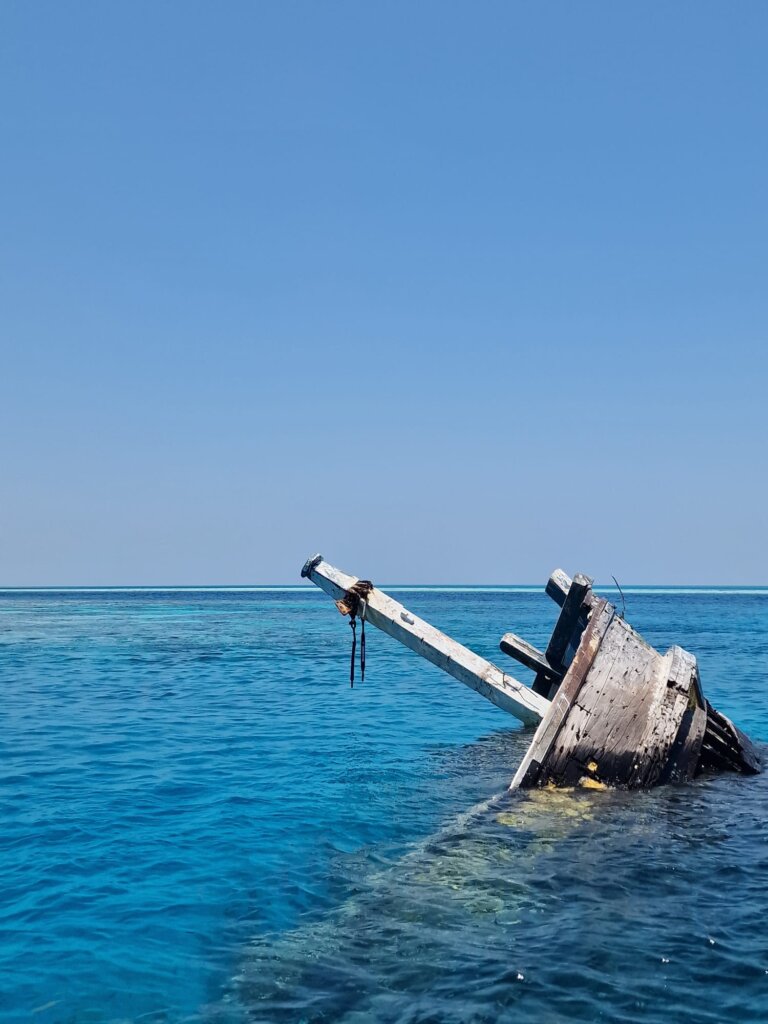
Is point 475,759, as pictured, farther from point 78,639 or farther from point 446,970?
point 78,639

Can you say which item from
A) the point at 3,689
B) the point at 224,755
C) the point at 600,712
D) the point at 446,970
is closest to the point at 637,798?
the point at 600,712

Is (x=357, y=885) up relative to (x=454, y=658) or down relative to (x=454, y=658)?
down

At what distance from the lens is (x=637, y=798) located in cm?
859

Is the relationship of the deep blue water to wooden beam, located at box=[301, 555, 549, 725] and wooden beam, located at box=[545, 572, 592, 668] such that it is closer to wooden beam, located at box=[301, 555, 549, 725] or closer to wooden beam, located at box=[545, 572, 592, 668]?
wooden beam, located at box=[301, 555, 549, 725]

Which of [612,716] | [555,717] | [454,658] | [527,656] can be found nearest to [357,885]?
[555,717]

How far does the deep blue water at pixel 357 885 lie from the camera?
16.2 feet

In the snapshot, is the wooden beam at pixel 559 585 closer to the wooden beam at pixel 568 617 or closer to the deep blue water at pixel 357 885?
the wooden beam at pixel 568 617

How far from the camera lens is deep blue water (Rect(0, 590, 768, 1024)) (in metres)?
4.94

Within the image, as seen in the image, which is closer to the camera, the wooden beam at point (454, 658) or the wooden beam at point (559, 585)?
the wooden beam at point (454, 658)

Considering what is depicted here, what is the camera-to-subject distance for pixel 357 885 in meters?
6.84

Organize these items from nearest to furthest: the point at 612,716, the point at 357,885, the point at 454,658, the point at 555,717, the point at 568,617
Result: the point at 357,885 < the point at 555,717 < the point at 612,716 < the point at 454,658 < the point at 568,617

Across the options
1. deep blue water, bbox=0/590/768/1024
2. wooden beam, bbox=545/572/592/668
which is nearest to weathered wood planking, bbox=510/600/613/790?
deep blue water, bbox=0/590/768/1024

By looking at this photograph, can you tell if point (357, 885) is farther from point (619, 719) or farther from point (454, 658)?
point (454, 658)

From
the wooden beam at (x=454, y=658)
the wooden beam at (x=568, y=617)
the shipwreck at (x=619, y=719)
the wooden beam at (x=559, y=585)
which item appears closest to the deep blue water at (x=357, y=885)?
the shipwreck at (x=619, y=719)
